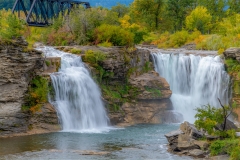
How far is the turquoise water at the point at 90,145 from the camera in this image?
19.9 meters

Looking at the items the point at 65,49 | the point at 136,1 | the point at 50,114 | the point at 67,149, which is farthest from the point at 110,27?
the point at 136,1

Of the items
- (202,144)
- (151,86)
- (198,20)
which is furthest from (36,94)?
(198,20)

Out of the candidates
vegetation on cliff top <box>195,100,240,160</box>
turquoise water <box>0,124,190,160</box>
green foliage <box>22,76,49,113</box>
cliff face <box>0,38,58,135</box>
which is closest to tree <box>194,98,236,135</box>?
vegetation on cliff top <box>195,100,240,160</box>

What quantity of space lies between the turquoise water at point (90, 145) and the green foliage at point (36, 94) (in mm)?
2212

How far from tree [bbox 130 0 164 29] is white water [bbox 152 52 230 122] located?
2857 cm

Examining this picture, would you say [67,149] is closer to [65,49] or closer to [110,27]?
[65,49]

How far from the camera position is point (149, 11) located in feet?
212

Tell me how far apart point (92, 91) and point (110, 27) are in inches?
273

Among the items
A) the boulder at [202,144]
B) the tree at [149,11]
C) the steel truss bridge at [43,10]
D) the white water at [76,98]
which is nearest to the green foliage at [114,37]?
the white water at [76,98]

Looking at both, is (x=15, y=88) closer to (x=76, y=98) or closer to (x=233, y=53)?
(x=76, y=98)

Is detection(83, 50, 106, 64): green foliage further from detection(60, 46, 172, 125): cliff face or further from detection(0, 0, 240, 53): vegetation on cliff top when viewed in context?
detection(0, 0, 240, 53): vegetation on cliff top

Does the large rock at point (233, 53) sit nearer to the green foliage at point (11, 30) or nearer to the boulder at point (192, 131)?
the boulder at point (192, 131)

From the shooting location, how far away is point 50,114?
26.4m

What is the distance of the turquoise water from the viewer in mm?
19891
